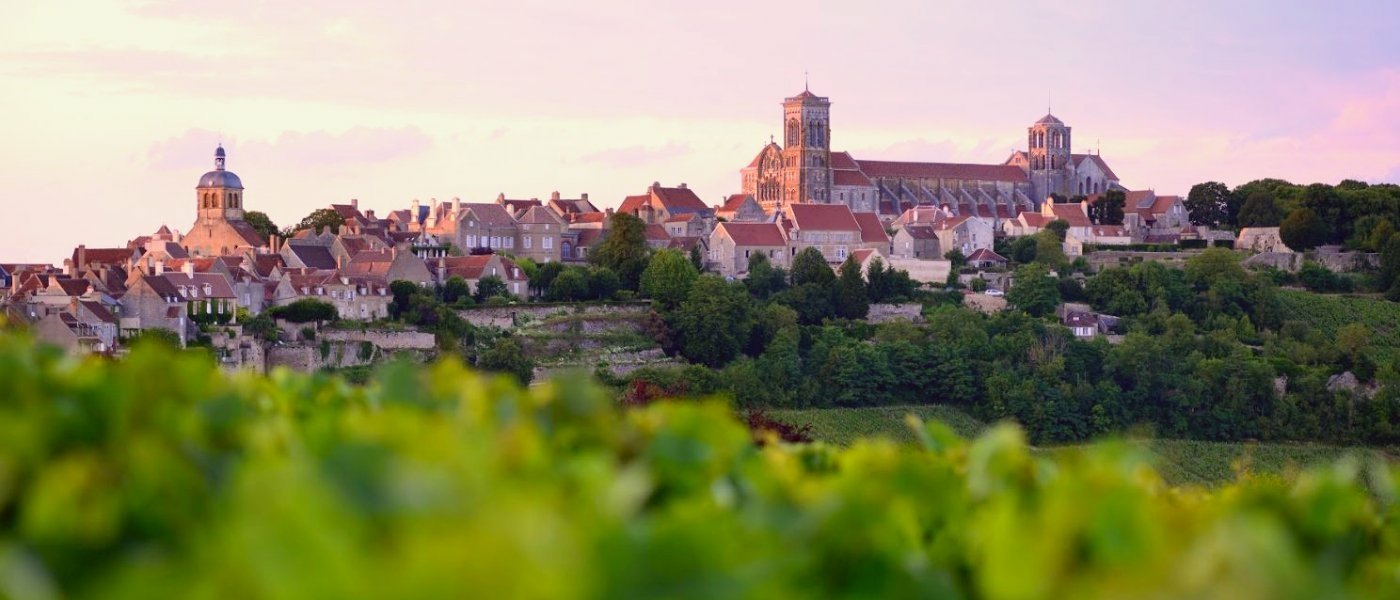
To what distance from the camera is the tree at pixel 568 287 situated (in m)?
49.4

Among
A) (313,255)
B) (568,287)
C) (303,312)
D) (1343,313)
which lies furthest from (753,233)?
(303,312)

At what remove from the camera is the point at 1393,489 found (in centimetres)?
457

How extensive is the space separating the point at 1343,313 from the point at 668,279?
75.4ft

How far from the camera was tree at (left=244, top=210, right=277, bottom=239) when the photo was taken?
5699 centimetres

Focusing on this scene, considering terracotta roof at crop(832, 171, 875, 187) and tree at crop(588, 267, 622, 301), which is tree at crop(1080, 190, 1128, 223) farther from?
tree at crop(588, 267, 622, 301)

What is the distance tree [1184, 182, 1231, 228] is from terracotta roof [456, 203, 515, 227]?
31.8 m

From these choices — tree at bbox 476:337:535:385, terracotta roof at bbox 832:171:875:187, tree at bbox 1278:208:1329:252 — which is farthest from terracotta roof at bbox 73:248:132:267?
tree at bbox 1278:208:1329:252

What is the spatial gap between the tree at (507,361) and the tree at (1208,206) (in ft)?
133

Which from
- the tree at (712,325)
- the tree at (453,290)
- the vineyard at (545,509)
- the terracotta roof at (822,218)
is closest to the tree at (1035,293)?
the terracotta roof at (822,218)

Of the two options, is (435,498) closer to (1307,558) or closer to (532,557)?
(532,557)

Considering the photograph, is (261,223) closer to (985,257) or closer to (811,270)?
(811,270)

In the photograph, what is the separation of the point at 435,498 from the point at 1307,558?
6.61 feet

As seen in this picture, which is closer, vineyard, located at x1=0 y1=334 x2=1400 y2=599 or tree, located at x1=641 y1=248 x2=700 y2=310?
vineyard, located at x1=0 y1=334 x2=1400 y2=599

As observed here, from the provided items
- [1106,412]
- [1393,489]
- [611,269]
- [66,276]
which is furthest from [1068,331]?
[1393,489]
